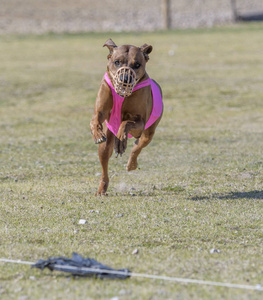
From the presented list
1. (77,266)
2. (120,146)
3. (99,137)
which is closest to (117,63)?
(99,137)

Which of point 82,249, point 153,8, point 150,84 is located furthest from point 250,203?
point 153,8

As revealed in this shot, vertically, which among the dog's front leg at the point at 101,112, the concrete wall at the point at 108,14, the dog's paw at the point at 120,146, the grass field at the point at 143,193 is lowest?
the concrete wall at the point at 108,14

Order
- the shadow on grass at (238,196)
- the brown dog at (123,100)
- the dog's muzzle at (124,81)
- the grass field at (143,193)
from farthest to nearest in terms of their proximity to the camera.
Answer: the shadow on grass at (238,196) < the brown dog at (123,100) < the dog's muzzle at (124,81) < the grass field at (143,193)

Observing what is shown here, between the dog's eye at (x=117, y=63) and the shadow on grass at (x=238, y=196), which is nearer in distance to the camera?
the dog's eye at (x=117, y=63)

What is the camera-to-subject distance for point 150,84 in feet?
25.5

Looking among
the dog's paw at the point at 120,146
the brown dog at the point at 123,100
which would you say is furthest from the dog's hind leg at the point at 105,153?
the dog's paw at the point at 120,146

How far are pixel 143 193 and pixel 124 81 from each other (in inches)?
73.3

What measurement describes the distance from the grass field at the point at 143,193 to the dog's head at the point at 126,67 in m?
1.42

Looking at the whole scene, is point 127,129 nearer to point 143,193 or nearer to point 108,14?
point 143,193

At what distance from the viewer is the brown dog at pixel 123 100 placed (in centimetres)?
711

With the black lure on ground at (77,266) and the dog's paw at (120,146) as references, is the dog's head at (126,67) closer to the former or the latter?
the dog's paw at (120,146)

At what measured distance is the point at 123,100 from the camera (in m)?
7.48

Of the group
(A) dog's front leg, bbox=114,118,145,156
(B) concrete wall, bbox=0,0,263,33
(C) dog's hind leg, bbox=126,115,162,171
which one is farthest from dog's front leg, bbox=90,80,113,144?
(B) concrete wall, bbox=0,0,263,33

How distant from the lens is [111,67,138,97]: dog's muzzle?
698cm
